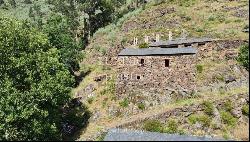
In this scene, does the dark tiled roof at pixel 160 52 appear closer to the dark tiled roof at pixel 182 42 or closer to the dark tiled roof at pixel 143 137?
the dark tiled roof at pixel 182 42

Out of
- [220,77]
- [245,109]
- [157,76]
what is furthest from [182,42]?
[245,109]

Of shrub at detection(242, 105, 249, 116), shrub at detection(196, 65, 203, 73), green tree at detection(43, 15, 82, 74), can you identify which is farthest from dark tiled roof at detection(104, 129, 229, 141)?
green tree at detection(43, 15, 82, 74)

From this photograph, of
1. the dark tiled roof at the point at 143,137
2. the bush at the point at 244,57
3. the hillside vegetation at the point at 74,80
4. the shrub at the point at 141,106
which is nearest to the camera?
the dark tiled roof at the point at 143,137

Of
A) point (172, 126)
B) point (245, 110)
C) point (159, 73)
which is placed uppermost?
point (159, 73)

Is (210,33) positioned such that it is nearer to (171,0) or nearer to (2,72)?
(171,0)

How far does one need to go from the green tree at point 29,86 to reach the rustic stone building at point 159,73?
779cm

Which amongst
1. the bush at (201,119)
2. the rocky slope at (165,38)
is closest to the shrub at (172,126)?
the bush at (201,119)

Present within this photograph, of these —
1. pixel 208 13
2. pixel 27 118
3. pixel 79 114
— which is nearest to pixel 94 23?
pixel 208 13

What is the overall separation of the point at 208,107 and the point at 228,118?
2472mm

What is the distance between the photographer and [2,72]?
4791 centimetres

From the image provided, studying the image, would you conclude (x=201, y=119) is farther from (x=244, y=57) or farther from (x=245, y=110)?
(x=244, y=57)

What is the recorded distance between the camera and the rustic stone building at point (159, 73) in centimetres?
5075

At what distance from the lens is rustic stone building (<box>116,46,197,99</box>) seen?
50.7m

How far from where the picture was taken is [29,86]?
48594 mm
